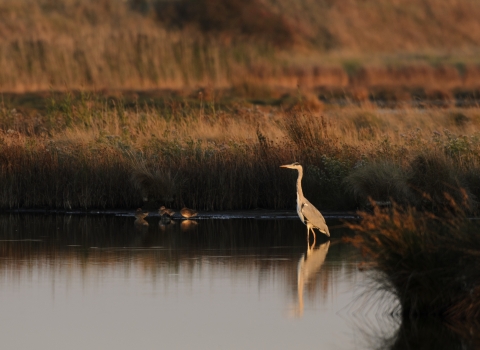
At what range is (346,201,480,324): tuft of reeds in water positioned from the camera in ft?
29.4

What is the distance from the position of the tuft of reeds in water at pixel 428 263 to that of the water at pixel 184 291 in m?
0.35

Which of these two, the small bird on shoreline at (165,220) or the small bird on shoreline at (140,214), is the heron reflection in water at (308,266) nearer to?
the small bird on shoreline at (165,220)

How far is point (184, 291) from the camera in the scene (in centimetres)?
1045

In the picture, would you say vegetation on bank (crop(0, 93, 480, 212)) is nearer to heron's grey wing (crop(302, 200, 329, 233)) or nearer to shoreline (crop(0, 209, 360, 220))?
shoreline (crop(0, 209, 360, 220))

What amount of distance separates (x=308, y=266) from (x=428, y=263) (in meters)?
2.94

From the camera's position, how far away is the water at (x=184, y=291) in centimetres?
880

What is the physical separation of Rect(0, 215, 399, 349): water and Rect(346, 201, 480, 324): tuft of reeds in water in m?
0.35

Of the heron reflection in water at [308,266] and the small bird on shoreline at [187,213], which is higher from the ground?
the small bird on shoreline at [187,213]

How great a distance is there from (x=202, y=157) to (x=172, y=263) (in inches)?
218

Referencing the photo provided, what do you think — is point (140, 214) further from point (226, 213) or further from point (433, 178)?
point (433, 178)

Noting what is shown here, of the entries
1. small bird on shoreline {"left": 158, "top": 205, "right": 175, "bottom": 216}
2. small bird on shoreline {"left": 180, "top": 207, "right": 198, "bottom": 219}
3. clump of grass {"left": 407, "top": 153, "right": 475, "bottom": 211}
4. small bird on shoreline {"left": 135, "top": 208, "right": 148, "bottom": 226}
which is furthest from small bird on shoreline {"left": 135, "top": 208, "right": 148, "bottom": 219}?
clump of grass {"left": 407, "top": 153, "right": 475, "bottom": 211}

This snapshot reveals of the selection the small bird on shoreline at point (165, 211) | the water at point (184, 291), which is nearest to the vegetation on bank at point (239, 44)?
A: the small bird on shoreline at point (165, 211)

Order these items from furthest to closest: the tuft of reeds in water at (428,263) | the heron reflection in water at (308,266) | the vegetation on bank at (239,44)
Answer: the vegetation on bank at (239,44)
the heron reflection in water at (308,266)
the tuft of reeds in water at (428,263)

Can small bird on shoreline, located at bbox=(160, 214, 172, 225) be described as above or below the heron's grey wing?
below
